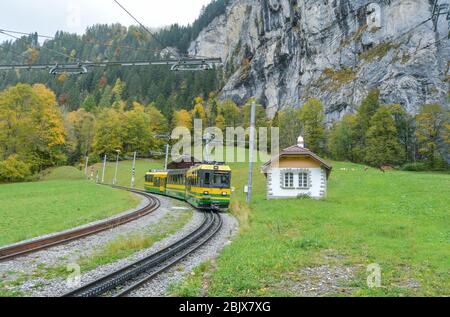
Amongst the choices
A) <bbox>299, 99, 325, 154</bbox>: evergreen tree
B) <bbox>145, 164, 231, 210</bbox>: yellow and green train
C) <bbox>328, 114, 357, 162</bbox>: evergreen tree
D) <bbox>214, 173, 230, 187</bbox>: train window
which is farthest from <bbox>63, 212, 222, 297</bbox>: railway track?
<bbox>299, 99, 325, 154</bbox>: evergreen tree

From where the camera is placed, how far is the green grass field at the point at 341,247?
29.9 feet

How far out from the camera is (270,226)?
19.6m

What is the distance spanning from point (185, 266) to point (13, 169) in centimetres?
4151

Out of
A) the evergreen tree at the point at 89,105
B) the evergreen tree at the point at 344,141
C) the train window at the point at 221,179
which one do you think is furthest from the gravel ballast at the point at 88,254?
the evergreen tree at the point at 89,105

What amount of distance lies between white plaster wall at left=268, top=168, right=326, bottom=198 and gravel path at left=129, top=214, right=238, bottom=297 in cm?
1465

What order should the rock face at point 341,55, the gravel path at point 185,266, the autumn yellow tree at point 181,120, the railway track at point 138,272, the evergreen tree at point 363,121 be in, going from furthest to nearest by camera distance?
the autumn yellow tree at point 181,120 < the rock face at point 341,55 < the evergreen tree at point 363,121 < the gravel path at point 185,266 < the railway track at point 138,272

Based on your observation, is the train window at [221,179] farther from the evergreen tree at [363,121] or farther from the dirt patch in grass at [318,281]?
the evergreen tree at [363,121]

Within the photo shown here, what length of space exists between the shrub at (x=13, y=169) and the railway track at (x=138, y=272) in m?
37.8

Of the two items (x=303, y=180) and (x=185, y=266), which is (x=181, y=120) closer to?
(x=303, y=180)

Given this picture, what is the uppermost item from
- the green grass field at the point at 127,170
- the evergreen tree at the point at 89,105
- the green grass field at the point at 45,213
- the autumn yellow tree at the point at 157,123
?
the evergreen tree at the point at 89,105

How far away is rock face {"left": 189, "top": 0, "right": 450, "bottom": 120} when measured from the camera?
8481 centimetres

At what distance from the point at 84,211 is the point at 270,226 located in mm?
12273

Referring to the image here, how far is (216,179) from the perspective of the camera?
2808cm

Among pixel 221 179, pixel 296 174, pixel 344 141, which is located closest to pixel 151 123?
pixel 344 141
